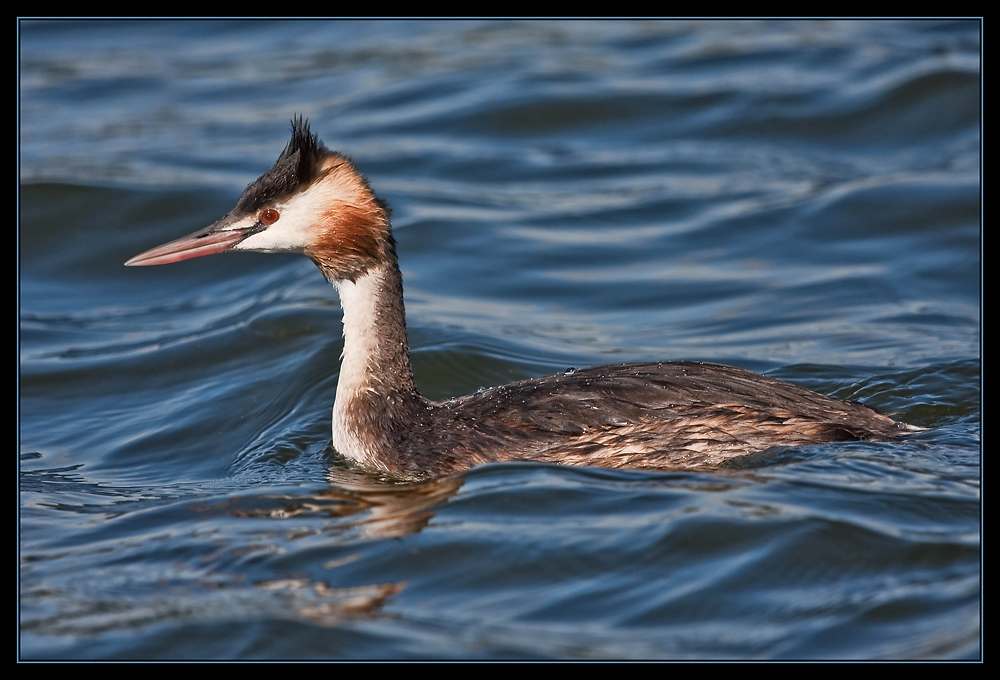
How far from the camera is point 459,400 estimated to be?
6848 millimetres

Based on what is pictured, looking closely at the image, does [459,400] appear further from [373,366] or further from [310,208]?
[310,208]

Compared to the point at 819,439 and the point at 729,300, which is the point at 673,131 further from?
the point at 819,439

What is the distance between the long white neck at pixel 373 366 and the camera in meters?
6.61

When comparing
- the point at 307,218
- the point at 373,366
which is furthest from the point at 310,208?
the point at 373,366

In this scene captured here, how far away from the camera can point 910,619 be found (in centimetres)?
483

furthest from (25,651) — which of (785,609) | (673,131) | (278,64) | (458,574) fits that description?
(278,64)

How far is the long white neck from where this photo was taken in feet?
21.7

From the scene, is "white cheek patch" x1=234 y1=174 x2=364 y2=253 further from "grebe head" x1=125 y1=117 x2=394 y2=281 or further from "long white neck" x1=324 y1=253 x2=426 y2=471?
"long white neck" x1=324 y1=253 x2=426 y2=471

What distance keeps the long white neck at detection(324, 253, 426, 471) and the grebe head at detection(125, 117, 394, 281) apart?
0.14 metres

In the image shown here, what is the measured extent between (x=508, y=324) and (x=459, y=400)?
2.50 meters

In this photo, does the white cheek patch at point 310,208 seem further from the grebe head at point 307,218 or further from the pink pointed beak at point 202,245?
the pink pointed beak at point 202,245

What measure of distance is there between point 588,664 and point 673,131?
31.2 feet

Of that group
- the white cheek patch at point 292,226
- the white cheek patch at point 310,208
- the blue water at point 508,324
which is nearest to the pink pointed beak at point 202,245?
the white cheek patch at point 292,226

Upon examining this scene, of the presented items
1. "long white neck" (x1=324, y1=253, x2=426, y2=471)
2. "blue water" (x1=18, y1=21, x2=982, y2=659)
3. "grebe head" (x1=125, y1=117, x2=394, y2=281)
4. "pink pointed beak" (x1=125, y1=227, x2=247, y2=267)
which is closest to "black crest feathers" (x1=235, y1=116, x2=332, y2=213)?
"grebe head" (x1=125, y1=117, x2=394, y2=281)
